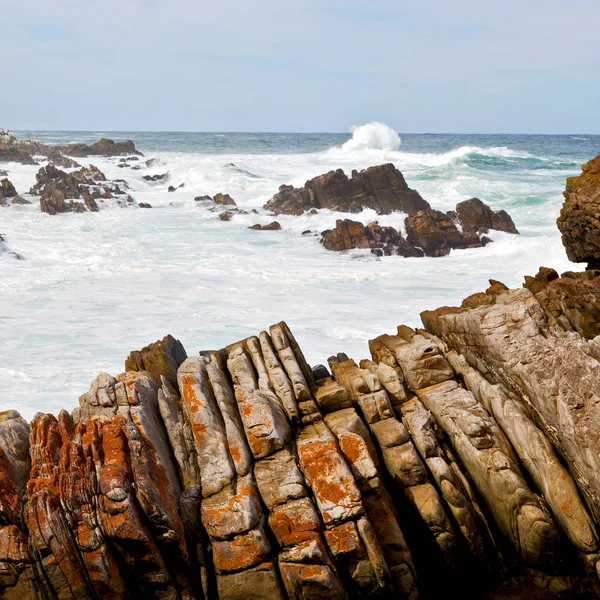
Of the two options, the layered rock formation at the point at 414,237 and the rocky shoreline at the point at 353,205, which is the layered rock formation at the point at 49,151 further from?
the layered rock formation at the point at 414,237

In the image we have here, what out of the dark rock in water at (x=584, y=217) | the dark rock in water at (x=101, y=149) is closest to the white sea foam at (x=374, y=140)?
the dark rock in water at (x=101, y=149)

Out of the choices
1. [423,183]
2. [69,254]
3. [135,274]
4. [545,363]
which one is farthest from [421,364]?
[423,183]

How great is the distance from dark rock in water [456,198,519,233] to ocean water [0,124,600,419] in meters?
1.06

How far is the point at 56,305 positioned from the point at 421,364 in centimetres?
1724

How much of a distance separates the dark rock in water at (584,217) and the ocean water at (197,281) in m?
7.74

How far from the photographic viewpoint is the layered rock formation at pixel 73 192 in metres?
45.1

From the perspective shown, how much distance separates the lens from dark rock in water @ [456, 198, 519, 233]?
36250 mm

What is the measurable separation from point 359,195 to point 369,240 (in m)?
10.0

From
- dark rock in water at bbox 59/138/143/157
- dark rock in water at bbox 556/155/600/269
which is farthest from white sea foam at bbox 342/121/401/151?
dark rock in water at bbox 556/155/600/269

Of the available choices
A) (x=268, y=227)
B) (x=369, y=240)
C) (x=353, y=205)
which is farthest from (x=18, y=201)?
(x=369, y=240)

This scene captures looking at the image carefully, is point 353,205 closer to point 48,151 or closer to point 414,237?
point 414,237

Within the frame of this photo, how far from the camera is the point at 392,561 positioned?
8.35m

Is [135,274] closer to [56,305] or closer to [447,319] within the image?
[56,305]

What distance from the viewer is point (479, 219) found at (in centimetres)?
3659
